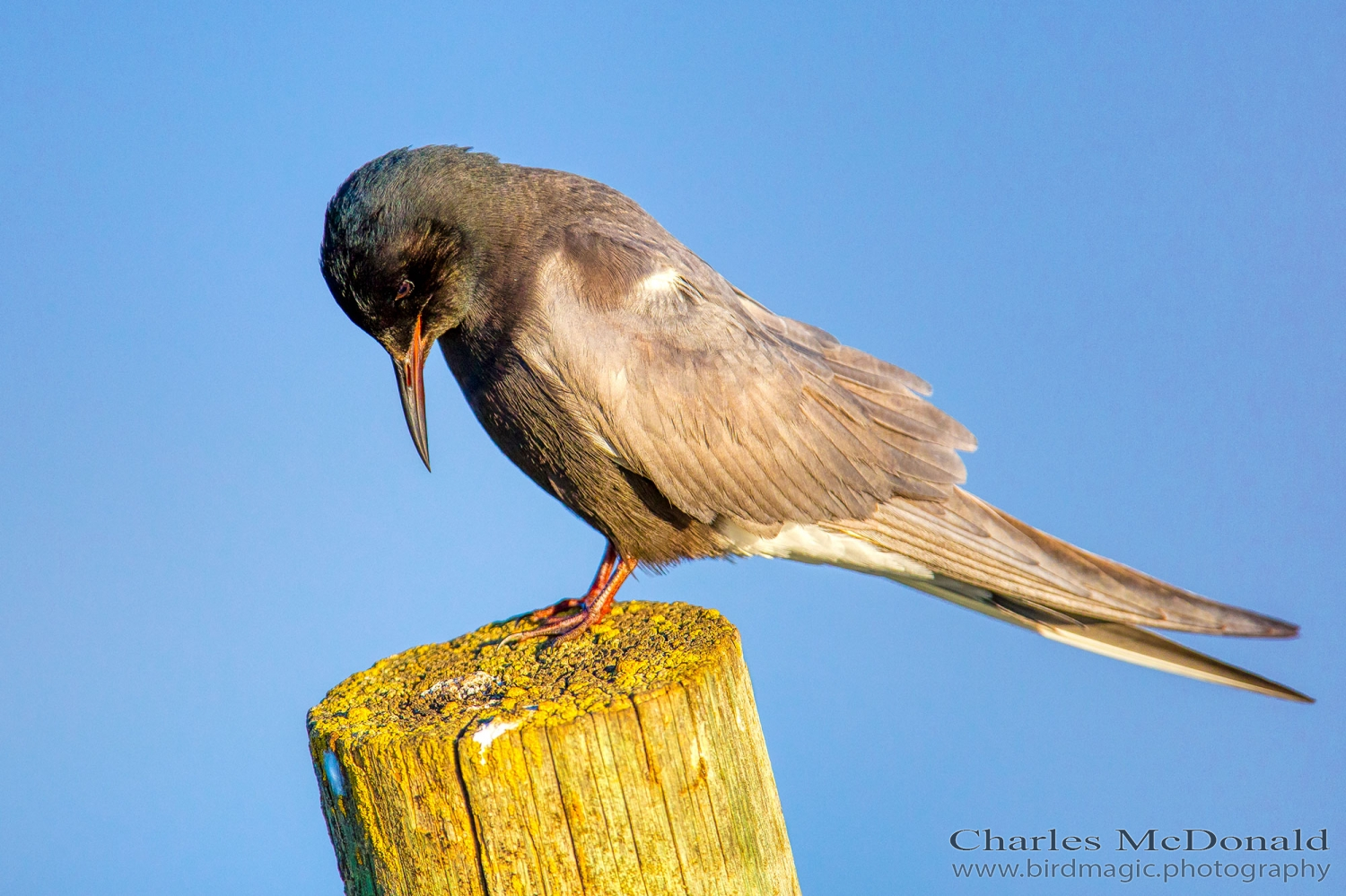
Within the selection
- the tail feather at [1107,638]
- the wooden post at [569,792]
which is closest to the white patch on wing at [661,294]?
the wooden post at [569,792]

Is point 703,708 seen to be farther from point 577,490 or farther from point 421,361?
point 421,361

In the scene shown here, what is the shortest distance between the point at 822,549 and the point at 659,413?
917mm

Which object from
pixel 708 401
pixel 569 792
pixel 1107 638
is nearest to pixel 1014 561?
pixel 1107 638

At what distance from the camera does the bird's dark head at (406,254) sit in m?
3.69

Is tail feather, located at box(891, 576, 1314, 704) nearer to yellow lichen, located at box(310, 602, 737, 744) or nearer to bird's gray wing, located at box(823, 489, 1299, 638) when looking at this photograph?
bird's gray wing, located at box(823, 489, 1299, 638)

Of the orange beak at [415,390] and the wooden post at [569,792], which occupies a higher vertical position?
the orange beak at [415,390]

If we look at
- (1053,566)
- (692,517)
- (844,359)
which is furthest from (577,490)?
(1053,566)

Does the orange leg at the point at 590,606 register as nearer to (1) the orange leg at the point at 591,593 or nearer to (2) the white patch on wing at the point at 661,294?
(1) the orange leg at the point at 591,593

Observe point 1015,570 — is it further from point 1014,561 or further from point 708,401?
point 708,401

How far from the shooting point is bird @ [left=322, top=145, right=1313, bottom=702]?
3773 mm

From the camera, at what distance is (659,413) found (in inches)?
150

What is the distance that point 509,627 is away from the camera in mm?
4047

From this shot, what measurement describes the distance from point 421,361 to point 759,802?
2008 millimetres

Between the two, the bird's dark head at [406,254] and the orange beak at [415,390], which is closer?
the bird's dark head at [406,254]
